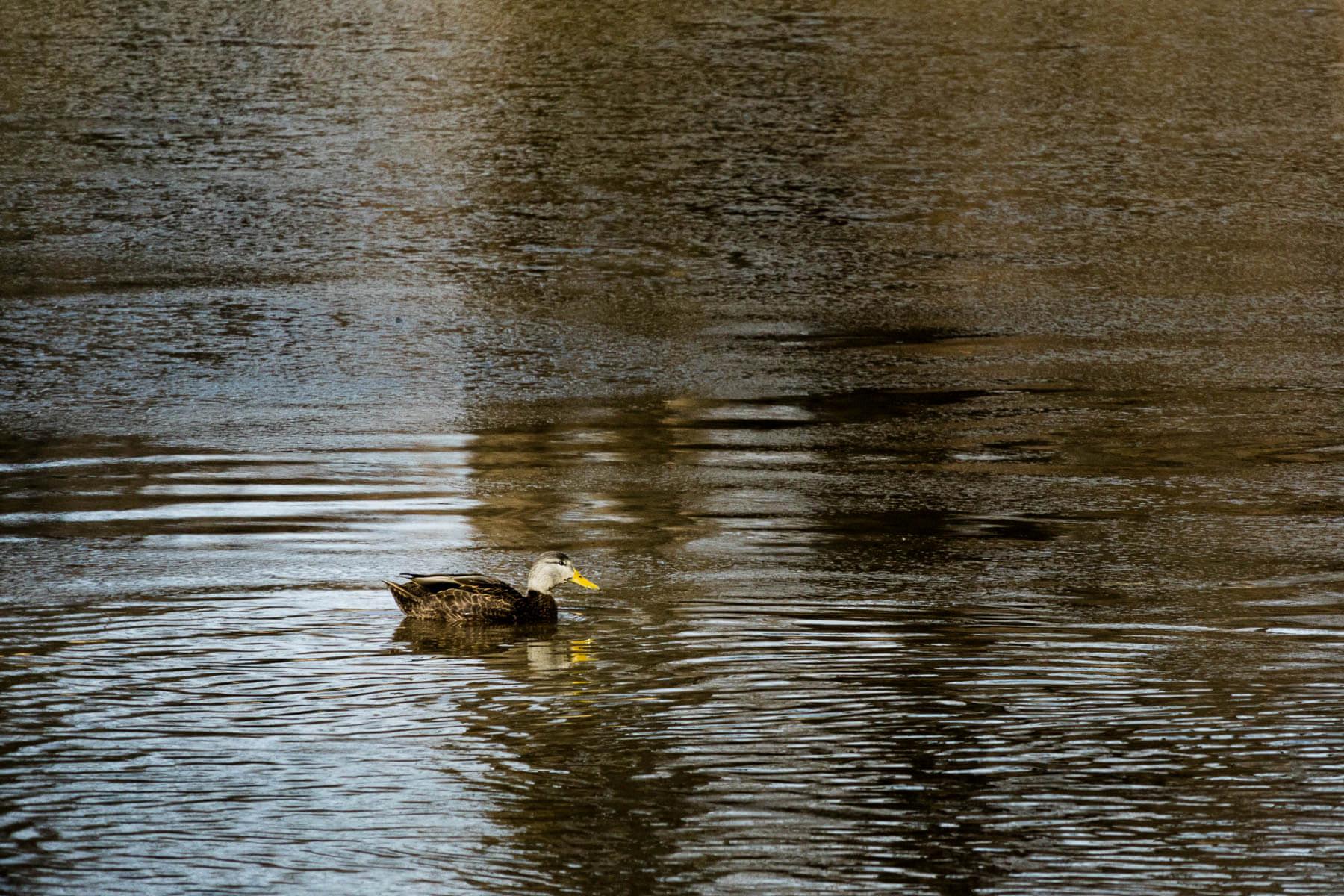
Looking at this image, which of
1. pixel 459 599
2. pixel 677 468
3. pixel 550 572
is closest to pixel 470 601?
pixel 459 599

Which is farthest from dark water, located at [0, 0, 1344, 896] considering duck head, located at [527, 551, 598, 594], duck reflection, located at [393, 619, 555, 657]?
duck head, located at [527, 551, 598, 594]

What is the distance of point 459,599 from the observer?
7.36m

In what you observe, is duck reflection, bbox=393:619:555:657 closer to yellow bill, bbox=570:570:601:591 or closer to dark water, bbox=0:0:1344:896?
dark water, bbox=0:0:1344:896

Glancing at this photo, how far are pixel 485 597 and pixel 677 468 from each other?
236 cm

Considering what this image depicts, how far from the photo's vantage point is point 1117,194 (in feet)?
51.1

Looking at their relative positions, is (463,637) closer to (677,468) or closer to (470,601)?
(470,601)

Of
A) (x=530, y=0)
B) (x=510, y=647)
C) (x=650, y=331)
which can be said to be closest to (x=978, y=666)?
(x=510, y=647)

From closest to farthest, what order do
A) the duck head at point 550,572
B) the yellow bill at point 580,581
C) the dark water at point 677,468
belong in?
1. the dark water at point 677,468
2. the duck head at point 550,572
3. the yellow bill at point 580,581

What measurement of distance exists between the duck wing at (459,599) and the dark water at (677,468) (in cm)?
9

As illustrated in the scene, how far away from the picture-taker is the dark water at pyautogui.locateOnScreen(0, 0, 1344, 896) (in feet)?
18.3

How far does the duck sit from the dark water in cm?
9

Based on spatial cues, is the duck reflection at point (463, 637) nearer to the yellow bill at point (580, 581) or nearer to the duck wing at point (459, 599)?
the duck wing at point (459, 599)

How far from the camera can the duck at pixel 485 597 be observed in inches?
289

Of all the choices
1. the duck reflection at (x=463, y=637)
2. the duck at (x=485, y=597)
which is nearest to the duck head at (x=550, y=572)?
the duck at (x=485, y=597)
